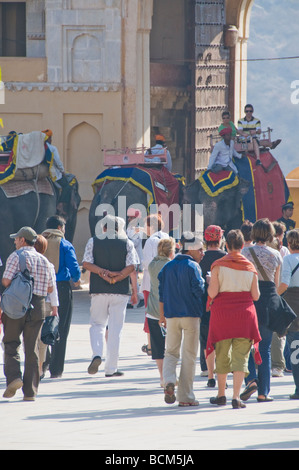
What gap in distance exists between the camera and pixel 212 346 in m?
10.6

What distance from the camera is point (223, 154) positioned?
21.2 meters

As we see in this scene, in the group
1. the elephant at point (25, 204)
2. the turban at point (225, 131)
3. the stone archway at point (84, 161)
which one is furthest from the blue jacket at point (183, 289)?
the stone archway at point (84, 161)

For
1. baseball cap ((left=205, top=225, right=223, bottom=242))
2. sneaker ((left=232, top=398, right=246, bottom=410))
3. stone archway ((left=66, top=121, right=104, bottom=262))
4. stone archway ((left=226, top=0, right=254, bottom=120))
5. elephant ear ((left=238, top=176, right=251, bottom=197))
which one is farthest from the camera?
stone archway ((left=226, top=0, right=254, bottom=120))

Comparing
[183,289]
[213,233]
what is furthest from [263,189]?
[183,289]

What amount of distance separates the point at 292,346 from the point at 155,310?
4.44 feet

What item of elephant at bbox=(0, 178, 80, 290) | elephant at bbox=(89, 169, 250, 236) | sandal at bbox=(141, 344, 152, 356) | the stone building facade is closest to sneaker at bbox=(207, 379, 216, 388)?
sandal at bbox=(141, 344, 152, 356)

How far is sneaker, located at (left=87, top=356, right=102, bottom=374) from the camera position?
12235 millimetres

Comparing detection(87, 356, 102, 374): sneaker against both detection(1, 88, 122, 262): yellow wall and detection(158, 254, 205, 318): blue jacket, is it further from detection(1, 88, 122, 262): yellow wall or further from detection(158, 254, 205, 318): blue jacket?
detection(1, 88, 122, 262): yellow wall

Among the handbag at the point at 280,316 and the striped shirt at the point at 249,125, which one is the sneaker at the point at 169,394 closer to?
the handbag at the point at 280,316

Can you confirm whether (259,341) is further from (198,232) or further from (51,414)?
(198,232)

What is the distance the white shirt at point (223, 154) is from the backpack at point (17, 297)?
417 inches

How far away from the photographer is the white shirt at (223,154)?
2105 centimetres

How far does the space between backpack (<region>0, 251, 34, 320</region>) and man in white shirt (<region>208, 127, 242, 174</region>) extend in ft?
34.8
